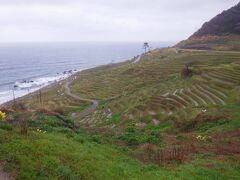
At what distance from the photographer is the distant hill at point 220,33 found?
5481 inches

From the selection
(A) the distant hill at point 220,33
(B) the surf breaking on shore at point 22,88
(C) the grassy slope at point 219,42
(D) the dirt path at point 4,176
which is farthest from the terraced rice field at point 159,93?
(A) the distant hill at point 220,33

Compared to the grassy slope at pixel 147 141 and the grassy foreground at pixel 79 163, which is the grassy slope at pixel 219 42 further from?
the grassy foreground at pixel 79 163

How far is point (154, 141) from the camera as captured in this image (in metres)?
28.9

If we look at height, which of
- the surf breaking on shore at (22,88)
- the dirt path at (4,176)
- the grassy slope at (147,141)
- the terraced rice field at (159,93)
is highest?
the dirt path at (4,176)

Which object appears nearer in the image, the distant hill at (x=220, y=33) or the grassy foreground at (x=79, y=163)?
the grassy foreground at (x=79, y=163)

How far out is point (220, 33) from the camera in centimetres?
15538

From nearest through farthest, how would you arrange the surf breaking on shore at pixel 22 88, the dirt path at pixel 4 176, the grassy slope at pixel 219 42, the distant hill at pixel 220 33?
1. the dirt path at pixel 4 176
2. the surf breaking on shore at pixel 22 88
3. the grassy slope at pixel 219 42
4. the distant hill at pixel 220 33

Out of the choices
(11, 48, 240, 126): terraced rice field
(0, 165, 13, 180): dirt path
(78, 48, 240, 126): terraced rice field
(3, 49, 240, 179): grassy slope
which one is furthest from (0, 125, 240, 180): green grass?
(78, 48, 240, 126): terraced rice field

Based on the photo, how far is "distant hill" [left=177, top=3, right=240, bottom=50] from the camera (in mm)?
139225

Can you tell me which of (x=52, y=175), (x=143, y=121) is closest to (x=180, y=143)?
(x=52, y=175)

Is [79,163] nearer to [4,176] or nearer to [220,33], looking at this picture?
[4,176]

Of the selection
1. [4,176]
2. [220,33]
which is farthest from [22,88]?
[4,176]

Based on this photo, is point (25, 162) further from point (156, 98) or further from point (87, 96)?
point (87, 96)

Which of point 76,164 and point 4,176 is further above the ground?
point 4,176
